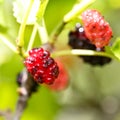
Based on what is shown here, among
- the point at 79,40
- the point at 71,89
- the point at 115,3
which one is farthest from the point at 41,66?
the point at 71,89

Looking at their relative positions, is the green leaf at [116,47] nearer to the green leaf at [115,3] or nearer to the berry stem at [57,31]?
the berry stem at [57,31]

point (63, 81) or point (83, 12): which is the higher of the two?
point (83, 12)

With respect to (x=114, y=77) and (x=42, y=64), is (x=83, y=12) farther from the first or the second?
(x=114, y=77)

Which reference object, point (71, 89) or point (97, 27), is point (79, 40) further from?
point (71, 89)

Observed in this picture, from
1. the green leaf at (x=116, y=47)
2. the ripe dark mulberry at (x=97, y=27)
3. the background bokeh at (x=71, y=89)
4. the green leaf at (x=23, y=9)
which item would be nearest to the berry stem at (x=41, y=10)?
the green leaf at (x=23, y=9)

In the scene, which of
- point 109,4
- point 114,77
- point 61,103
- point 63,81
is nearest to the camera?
point 63,81

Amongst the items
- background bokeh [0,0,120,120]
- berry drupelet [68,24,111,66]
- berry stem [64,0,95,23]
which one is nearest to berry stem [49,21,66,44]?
berry stem [64,0,95,23]

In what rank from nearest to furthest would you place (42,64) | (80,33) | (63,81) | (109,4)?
(42,64)
(80,33)
(63,81)
(109,4)

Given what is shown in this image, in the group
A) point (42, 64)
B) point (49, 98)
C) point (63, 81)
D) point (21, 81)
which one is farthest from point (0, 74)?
point (42, 64)

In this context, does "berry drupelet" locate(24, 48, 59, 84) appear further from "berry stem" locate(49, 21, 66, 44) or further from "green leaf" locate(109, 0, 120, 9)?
"green leaf" locate(109, 0, 120, 9)
